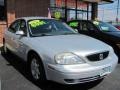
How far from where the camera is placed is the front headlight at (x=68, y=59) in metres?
5.30

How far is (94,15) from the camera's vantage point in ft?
67.6

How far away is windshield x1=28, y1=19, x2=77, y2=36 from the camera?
687 centimetres

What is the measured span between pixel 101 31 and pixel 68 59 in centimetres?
451

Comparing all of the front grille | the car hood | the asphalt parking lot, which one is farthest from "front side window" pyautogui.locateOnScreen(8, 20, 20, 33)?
the front grille

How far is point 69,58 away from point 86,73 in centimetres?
44

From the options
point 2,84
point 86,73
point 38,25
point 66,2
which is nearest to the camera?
point 86,73

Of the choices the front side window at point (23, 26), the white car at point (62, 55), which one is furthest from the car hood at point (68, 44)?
the front side window at point (23, 26)

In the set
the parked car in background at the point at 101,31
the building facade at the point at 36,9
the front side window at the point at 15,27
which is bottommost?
the parked car in background at the point at 101,31

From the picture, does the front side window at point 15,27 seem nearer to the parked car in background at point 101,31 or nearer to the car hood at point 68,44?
the car hood at point 68,44

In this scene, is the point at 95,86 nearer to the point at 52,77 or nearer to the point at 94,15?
the point at 52,77

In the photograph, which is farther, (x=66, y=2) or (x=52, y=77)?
(x=66, y=2)

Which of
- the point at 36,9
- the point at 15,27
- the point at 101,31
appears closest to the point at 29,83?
the point at 15,27

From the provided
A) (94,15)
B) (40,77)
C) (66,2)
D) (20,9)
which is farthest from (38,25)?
(94,15)

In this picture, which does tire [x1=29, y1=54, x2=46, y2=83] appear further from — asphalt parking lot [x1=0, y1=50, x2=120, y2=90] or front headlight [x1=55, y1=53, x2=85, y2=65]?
front headlight [x1=55, y1=53, x2=85, y2=65]
